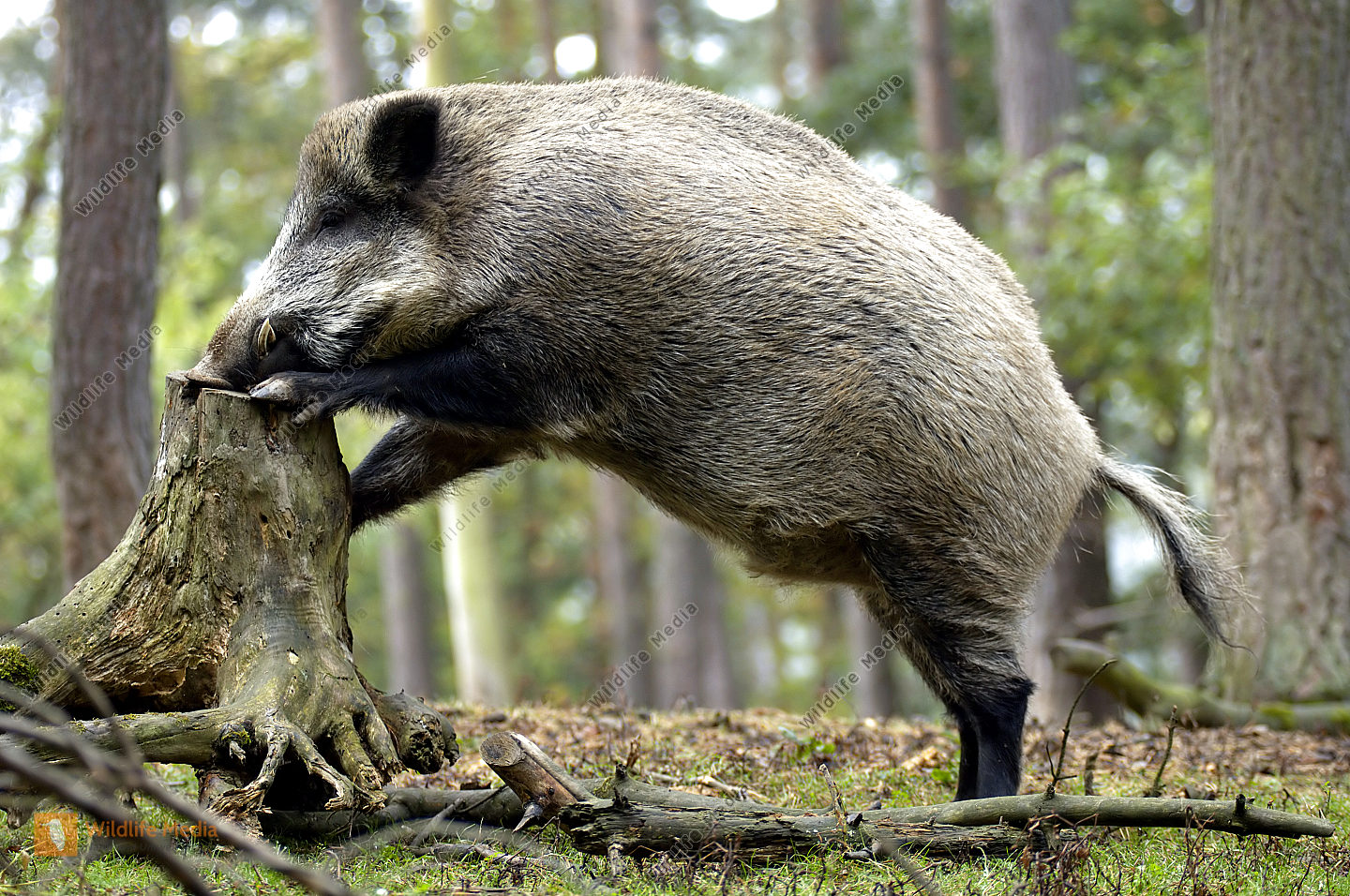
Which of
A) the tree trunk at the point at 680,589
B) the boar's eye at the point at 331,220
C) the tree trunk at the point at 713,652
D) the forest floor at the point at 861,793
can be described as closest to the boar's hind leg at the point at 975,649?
the forest floor at the point at 861,793

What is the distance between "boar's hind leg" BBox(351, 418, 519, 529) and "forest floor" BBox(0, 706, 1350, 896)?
3.38 ft

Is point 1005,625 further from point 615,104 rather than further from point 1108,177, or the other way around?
point 1108,177

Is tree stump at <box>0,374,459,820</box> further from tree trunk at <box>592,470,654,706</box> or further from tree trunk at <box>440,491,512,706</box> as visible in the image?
tree trunk at <box>592,470,654,706</box>

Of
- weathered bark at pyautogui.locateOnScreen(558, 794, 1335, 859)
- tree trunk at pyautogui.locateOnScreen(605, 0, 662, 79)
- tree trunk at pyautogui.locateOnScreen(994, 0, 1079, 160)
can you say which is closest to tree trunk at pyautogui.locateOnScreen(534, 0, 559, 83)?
tree trunk at pyautogui.locateOnScreen(605, 0, 662, 79)

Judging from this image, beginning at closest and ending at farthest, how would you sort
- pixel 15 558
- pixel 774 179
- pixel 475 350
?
1. pixel 475 350
2. pixel 774 179
3. pixel 15 558

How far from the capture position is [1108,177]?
1010 cm

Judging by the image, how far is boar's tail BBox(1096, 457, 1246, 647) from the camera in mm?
4828

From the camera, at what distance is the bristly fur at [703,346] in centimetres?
409

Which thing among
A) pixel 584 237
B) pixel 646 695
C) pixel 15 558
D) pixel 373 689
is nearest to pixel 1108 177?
pixel 584 237

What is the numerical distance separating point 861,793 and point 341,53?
43.3 ft

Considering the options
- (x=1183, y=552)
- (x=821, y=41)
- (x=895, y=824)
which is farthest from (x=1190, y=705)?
(x=821, y=41)

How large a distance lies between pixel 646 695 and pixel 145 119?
1325 centimetres

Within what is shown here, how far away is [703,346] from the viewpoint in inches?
163

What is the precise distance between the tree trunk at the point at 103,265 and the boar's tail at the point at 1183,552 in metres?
5.02
